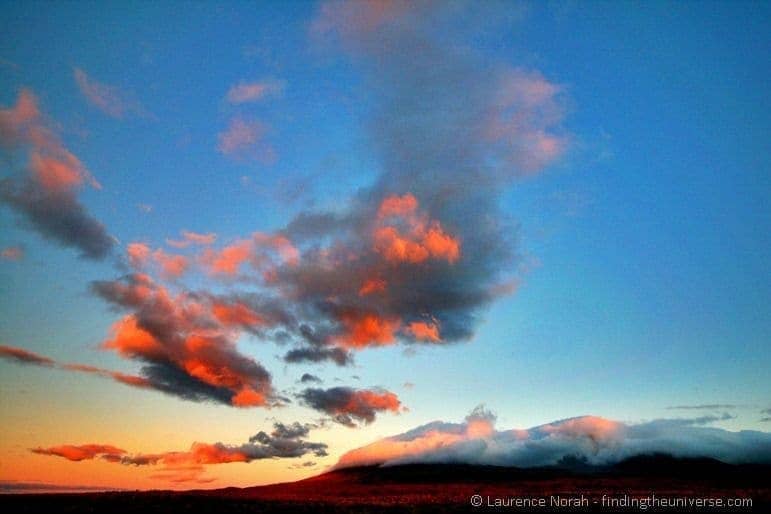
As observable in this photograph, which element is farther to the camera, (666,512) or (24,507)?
(666,512)

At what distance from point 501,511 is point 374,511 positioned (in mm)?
18617

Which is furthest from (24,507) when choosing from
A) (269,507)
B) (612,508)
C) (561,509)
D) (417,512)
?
(612,508)

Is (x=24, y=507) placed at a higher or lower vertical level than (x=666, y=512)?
higher

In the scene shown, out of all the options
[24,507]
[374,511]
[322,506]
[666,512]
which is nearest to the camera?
[24,507]

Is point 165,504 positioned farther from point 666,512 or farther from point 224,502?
point 666,512

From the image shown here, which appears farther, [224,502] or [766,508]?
[766,508]

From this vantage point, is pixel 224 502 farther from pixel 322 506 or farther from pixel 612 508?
pixel 612 508

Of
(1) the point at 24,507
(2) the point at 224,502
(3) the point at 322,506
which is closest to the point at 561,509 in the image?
(3) the point at 322,506

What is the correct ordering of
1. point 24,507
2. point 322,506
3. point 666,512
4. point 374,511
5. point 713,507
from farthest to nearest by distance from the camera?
point 713,507 < point 666,512 < point 322,506 < point 374,511 < point 24,507

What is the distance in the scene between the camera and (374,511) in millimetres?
61875

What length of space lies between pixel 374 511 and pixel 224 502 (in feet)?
70.3

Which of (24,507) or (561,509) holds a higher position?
(24,507)

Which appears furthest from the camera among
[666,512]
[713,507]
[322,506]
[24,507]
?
[713,507]

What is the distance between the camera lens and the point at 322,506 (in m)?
66.3
